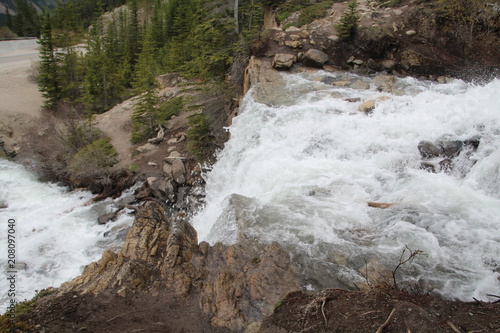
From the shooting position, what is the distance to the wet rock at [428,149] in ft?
31.0

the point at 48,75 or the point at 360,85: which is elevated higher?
the point at 360,85

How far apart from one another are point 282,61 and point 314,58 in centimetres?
198

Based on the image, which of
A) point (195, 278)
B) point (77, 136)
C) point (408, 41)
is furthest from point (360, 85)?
point (77, 136)

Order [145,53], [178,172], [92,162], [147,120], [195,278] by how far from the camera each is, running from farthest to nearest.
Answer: [145,53] → [147,120] → [92,162] → [178,172] → [195,278]

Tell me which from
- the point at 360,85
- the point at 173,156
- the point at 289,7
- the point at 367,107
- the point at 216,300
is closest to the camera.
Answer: the point at 216,300

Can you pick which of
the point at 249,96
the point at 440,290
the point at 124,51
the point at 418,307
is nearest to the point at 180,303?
the point at 418,307

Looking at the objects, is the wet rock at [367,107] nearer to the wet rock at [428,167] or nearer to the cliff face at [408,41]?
the wet rock at [428,167]

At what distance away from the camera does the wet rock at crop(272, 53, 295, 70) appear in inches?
675

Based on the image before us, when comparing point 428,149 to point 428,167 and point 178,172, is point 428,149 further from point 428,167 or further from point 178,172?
point 178,172

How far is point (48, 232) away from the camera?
43.7ft

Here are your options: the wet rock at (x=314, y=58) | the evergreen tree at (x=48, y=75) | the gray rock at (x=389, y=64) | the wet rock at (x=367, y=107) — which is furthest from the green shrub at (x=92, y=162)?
the gray rock at (x=389, y=64)

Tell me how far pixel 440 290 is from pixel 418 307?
69.3 inches

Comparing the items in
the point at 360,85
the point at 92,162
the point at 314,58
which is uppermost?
the point at 314,58

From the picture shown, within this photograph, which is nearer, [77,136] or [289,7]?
[77,136]
